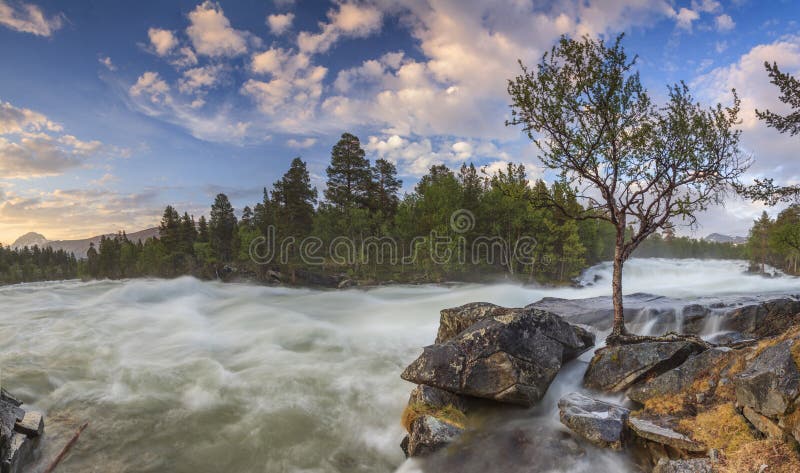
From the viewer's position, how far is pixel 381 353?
1441 cm

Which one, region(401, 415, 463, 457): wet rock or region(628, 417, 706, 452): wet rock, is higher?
region(628, 417, 706, 452): wet rock

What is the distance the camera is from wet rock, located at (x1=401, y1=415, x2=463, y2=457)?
24.5 feet

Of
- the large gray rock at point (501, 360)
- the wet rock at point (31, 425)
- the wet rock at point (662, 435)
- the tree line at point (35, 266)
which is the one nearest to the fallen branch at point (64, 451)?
the wet rock at point (31, 425)

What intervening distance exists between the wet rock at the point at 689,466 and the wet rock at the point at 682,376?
252 cm

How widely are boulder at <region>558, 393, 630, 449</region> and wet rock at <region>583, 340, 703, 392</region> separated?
1.34 metres

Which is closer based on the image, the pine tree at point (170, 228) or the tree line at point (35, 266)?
the pine tree at point (170, 228)

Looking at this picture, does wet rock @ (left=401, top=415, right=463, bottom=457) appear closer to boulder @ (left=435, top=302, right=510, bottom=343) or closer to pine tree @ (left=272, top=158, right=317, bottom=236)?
boulder @ (left=435, top=302, right=510, bottom=343)

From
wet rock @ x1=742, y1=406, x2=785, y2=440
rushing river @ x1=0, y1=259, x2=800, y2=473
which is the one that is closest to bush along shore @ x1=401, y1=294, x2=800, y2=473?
wet rock @ x1=742, y1=406, x2=785, y2=440

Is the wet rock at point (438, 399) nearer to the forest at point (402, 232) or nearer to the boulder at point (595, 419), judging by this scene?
the boulder at point (595, 419)

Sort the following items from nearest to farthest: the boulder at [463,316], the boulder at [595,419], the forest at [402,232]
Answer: the boulder at [595,419]
the boulder at [463,316]
the forest at [402,232]

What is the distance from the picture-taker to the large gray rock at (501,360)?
28.1 ft

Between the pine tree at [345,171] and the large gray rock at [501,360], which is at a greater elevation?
the pine tree at [345,171]

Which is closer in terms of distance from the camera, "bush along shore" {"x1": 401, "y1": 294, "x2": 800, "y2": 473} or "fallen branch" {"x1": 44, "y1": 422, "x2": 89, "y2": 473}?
"bush along shore" {"x1": 401, "y1": 294, "x2": 800, "y2": 473}

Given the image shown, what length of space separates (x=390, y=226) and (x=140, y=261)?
75.5 meters
